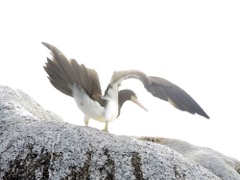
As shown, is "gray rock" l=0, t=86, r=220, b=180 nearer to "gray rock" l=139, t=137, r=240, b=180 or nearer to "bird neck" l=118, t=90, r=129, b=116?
"bird neck" l=118, t=90, r=129, b=116

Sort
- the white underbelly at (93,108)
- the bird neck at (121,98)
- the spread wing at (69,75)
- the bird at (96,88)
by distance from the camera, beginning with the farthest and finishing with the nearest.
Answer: the bird neck at (121,98), the white underbelly at (93,108), the spread wing at (69,75), the bird at (96,88)

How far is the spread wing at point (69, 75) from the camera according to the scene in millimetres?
6719

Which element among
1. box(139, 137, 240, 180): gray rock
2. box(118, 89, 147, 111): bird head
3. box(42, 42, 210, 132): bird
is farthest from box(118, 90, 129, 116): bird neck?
box(139, 137, 240, 180): gray rock

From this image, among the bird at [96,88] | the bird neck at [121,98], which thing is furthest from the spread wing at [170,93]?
the bird neck at [121,98]

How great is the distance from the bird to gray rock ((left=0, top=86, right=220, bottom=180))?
1.24 metres

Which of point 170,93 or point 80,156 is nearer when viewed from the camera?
point 80,156

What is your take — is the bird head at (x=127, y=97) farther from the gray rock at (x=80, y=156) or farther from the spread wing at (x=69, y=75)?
the gray rock at (x=80, y=156)

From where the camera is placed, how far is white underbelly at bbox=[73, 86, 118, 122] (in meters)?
7.31

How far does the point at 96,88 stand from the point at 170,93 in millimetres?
1297

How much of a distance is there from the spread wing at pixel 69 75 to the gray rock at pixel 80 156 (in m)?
1.36

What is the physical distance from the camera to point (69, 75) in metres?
6.94

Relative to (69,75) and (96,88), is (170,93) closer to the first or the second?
(96,88)

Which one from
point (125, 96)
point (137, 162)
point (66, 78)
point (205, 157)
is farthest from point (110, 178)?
point (205, 157)

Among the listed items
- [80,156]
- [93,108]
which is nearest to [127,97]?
[93,108]
